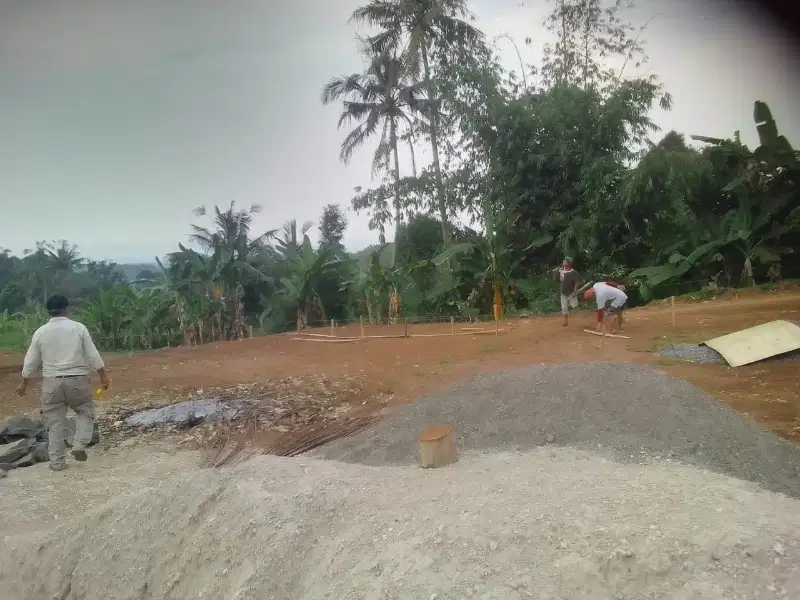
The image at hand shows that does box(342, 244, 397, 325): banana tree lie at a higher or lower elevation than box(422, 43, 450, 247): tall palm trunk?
lower

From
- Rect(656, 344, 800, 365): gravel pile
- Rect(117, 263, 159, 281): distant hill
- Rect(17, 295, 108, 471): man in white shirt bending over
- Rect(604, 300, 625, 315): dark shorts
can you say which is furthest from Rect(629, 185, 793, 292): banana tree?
Rect(117, 263, 159, 281): distant hill

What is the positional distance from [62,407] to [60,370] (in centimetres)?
31

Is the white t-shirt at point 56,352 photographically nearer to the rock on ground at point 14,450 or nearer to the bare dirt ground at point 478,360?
the rock on ground at point 14,450

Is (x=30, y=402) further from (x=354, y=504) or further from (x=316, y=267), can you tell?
(x=316, y=267)

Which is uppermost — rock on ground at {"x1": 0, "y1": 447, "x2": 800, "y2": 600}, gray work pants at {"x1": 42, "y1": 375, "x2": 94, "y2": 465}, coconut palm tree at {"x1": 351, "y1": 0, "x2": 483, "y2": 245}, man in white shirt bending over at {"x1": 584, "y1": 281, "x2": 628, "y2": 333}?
coconut palm tree at {"x1": 351, "y1": 0, "x2": 483, "y2": 245}

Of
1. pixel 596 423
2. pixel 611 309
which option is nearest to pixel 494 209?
pixel 611 309

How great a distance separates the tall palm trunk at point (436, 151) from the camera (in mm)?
18297

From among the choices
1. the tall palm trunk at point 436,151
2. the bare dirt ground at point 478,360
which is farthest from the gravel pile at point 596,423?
the tall palm trunk at point 436,151

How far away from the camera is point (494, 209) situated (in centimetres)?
1652

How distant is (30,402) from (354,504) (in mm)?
6169

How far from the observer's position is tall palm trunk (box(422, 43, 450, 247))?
1830 cm

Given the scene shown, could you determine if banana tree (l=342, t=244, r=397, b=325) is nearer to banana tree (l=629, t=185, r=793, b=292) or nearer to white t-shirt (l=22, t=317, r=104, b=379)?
banana tree (l=629, t=185, r=793, b=292)

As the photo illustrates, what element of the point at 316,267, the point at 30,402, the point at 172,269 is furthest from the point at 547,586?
the point at 172,269

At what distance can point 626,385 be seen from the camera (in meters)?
5.50
